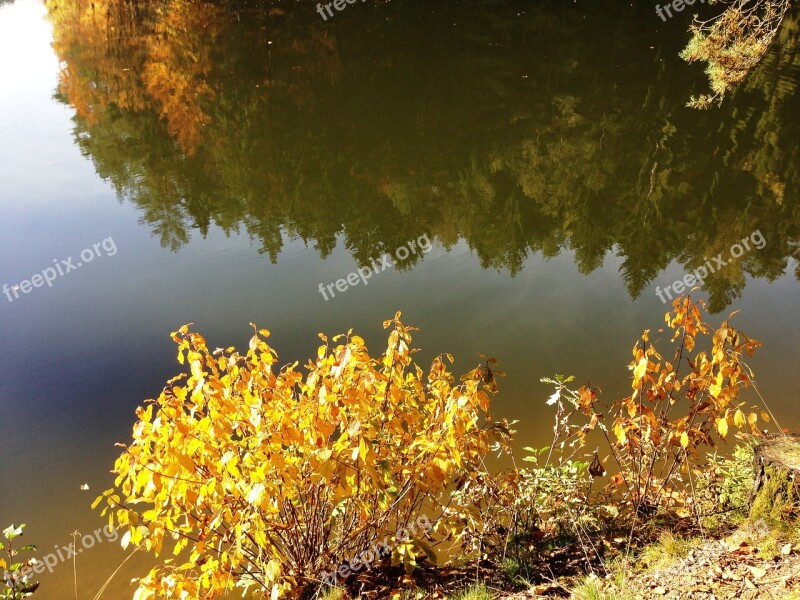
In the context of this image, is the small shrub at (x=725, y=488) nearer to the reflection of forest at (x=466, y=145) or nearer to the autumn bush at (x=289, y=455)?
the autumn bush at (x=289, y=455)

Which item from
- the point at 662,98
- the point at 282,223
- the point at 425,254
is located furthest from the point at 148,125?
the point at 662,98

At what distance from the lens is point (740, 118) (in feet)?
49.7

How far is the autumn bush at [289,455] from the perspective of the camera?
3.12 meters

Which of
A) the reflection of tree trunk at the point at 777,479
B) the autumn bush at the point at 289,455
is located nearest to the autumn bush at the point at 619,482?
the reflection of tree trunk at the point at 777,479

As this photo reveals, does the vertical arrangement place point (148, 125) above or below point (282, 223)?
above

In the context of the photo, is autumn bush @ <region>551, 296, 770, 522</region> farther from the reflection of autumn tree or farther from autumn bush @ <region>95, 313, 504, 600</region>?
the reflection of autumn tree

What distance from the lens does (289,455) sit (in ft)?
11.3

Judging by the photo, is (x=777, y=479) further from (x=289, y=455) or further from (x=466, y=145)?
(x=466, y=145)

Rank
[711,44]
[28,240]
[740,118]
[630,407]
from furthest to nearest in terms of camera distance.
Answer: [740,118], [28,240], [711,44], [630,407]

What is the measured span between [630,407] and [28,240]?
1177cm

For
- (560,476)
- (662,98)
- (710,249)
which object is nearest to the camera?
(560,476)

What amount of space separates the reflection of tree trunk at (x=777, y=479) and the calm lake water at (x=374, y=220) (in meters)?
2.13

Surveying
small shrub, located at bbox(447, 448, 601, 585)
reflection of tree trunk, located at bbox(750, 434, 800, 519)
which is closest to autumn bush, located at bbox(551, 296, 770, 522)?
reflection of tree trunk, located at bbox(750, 434, 800, 519)

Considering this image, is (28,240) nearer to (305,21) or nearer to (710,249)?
(710,249)
